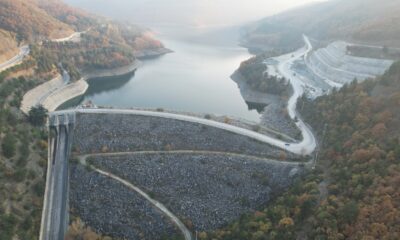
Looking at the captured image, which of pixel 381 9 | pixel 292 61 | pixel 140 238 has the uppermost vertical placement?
pixel 381 9

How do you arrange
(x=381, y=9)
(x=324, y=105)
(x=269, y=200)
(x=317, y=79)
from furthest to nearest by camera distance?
(x=381, y=9) < (x=317, y=79) < (x=324, y=105) < (x=269, y=200)

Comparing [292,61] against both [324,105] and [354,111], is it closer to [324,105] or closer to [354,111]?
[324,105]

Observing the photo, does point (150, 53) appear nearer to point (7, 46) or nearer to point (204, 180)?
point (7, 46)

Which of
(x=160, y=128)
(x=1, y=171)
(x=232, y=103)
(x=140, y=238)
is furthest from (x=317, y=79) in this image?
(x=1, y=171)

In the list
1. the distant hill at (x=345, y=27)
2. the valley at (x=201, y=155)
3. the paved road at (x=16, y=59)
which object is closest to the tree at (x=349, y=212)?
the valley at (x=201, y=155)

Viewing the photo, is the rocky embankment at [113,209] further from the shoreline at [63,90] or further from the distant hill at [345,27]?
the distant hill at [345,27]

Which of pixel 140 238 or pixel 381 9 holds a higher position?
pixel 381 9

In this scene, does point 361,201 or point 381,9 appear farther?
point 381,9

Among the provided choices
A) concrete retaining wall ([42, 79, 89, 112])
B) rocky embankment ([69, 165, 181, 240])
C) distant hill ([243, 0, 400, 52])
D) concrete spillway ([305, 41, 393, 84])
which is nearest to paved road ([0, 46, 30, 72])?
concrete retaining wall ([42, 79, 89, 112])
